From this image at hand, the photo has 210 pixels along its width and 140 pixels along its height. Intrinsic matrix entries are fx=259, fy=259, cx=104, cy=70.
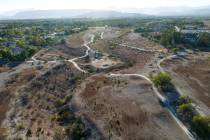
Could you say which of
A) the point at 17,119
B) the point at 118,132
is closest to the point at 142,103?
the point at 118,132

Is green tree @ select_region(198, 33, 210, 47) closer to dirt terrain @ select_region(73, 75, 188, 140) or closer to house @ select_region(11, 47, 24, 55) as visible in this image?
dirt terrain @ select_region(73, 75, 188, 140)

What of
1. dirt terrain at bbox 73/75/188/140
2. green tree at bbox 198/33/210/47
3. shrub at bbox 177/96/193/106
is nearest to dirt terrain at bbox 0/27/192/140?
dirt terrain at bbox 73/75/188/140

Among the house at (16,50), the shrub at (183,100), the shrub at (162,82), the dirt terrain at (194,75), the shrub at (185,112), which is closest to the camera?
the shrub at (185,112)

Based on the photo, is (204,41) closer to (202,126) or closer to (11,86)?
(202,126)

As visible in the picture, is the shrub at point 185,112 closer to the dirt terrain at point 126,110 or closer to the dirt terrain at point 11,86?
the dirt terrain at point 126,110

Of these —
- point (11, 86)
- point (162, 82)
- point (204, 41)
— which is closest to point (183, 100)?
point (162, 82)

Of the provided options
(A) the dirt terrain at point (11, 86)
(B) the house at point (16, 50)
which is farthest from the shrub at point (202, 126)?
(B) the house at point (16, 50)
